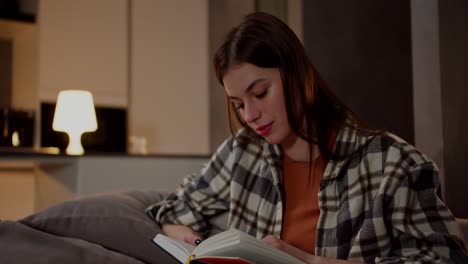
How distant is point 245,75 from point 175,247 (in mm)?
369

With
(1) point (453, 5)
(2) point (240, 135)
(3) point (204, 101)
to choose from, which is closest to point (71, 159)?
(2) point (240, 135)

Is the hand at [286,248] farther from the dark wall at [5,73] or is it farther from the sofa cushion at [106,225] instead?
the dark wall at [5,73]

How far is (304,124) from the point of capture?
119 centimetres

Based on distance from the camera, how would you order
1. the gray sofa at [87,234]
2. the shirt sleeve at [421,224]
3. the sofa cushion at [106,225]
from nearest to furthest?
the shirt sleeve at [421,224] < the gray sofa at [87,234] < the sofa cushion at [106,225]

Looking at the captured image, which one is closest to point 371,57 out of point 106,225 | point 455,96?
point 455,96

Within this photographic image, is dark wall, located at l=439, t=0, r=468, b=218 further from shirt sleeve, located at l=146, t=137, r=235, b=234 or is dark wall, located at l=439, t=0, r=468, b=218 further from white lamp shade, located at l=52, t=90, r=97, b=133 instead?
white lamp shade, located at l=52, t=90, r=97, b=133

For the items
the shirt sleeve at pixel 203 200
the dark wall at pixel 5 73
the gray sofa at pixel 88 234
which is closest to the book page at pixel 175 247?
the gray sofa at pixel 88 234

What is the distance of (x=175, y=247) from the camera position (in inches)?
44.7

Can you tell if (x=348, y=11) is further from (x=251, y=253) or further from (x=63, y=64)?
(x=63, y=64)

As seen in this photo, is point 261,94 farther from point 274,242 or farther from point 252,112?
point 274,242

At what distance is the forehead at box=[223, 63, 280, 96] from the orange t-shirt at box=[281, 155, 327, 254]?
8.3 inches

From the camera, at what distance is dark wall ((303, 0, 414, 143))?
5.49ft

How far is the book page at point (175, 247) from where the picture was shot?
3.58 feet

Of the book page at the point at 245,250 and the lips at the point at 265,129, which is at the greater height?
the lips at the point at 265,129
